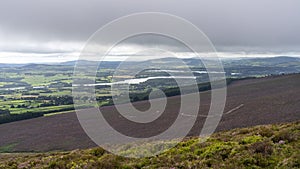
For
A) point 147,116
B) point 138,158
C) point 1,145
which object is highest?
point 138,158

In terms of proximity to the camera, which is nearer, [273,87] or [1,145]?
[1,145]

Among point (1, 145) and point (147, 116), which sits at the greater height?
point (147, 116)

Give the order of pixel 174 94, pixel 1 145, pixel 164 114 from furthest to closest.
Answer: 1. pixel 174 94
2. pixel 164 114
3. pixel 1 145

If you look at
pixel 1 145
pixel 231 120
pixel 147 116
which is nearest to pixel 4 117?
pixel 1 145

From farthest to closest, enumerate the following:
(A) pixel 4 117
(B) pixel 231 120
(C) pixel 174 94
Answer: (C) pixel 174 94, (A) pixel 4 117, (B) pixel 231 120

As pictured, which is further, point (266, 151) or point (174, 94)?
point (174, 94)

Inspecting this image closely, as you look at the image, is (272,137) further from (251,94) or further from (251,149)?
(251,94)

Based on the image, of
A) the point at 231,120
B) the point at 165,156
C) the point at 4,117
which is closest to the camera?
the point at 165,156

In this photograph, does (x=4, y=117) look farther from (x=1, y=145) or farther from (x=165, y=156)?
(x=165, y=156)

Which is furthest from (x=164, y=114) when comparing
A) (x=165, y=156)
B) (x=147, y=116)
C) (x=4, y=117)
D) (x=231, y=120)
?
(x=165, y=156)
